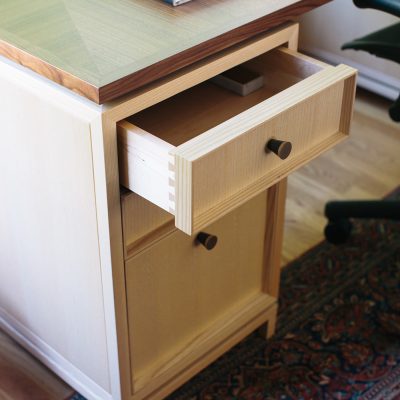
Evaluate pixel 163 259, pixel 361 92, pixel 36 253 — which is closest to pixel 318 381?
pixel 163 259

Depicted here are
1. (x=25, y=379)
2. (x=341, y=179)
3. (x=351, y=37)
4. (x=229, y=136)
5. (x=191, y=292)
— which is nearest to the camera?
(x=229, y=136)

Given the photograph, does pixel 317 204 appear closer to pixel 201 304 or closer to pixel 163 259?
pixel 201 304

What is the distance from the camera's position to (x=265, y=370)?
138 cm

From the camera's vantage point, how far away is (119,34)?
95 centimetres

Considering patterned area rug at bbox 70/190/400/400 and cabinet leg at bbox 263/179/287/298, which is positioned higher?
cabinet leg at bbox 263/179/287/298

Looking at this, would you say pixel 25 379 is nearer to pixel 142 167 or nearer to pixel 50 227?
pixel 50 227

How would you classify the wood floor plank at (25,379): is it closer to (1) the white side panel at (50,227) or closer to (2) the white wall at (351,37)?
(1) the white side panel at (50,227)

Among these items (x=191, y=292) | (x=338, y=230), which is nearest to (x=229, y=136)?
(x=191, y=292)

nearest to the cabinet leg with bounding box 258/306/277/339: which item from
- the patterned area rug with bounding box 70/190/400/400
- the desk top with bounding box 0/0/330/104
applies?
the patterned area rug with bounding box 70/190/400/400

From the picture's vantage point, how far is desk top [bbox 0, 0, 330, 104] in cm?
88

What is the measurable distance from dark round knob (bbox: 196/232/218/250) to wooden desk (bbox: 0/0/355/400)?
0.03 meters

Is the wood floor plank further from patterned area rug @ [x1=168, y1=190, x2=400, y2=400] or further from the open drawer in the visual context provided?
the open drawer

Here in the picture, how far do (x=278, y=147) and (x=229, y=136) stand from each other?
89mm

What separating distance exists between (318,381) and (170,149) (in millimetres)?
676
